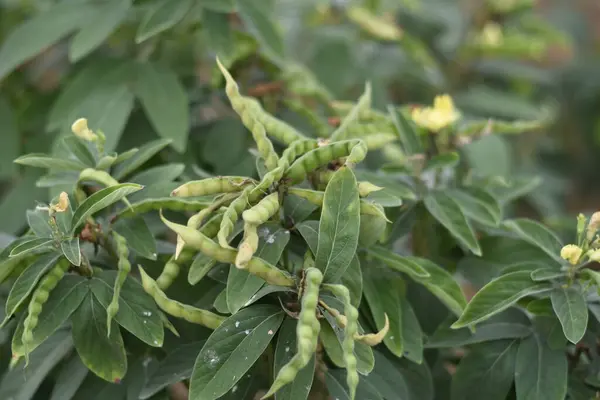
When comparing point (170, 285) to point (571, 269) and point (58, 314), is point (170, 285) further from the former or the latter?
point (571, 269)

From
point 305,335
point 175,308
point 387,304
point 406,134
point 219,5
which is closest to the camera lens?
point 305,335

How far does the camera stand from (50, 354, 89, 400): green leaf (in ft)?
2.65

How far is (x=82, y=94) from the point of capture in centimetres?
110

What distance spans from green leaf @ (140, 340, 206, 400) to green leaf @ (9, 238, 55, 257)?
0.18 m

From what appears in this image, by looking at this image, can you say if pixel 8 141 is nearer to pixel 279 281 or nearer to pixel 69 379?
pixel 69 379

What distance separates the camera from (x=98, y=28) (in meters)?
1.05

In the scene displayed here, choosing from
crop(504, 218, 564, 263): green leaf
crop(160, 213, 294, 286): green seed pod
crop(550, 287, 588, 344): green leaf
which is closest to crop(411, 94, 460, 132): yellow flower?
crop(504, 218, 564, 263): green leaf

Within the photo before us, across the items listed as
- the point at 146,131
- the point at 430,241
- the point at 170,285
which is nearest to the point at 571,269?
the point at 430,241

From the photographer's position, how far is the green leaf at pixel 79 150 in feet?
2.67

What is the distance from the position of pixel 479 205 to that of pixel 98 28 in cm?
61

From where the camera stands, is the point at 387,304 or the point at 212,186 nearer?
the point at 212,186

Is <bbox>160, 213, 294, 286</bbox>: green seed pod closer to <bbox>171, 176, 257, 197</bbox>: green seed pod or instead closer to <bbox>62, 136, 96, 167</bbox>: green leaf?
<bbox>171, 176, 257, 197</bbox>: green seed pod

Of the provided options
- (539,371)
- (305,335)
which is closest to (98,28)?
(305,335)

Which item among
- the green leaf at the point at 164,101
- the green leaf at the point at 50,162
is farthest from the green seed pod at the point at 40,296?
the green leaf at the point at 164,101
